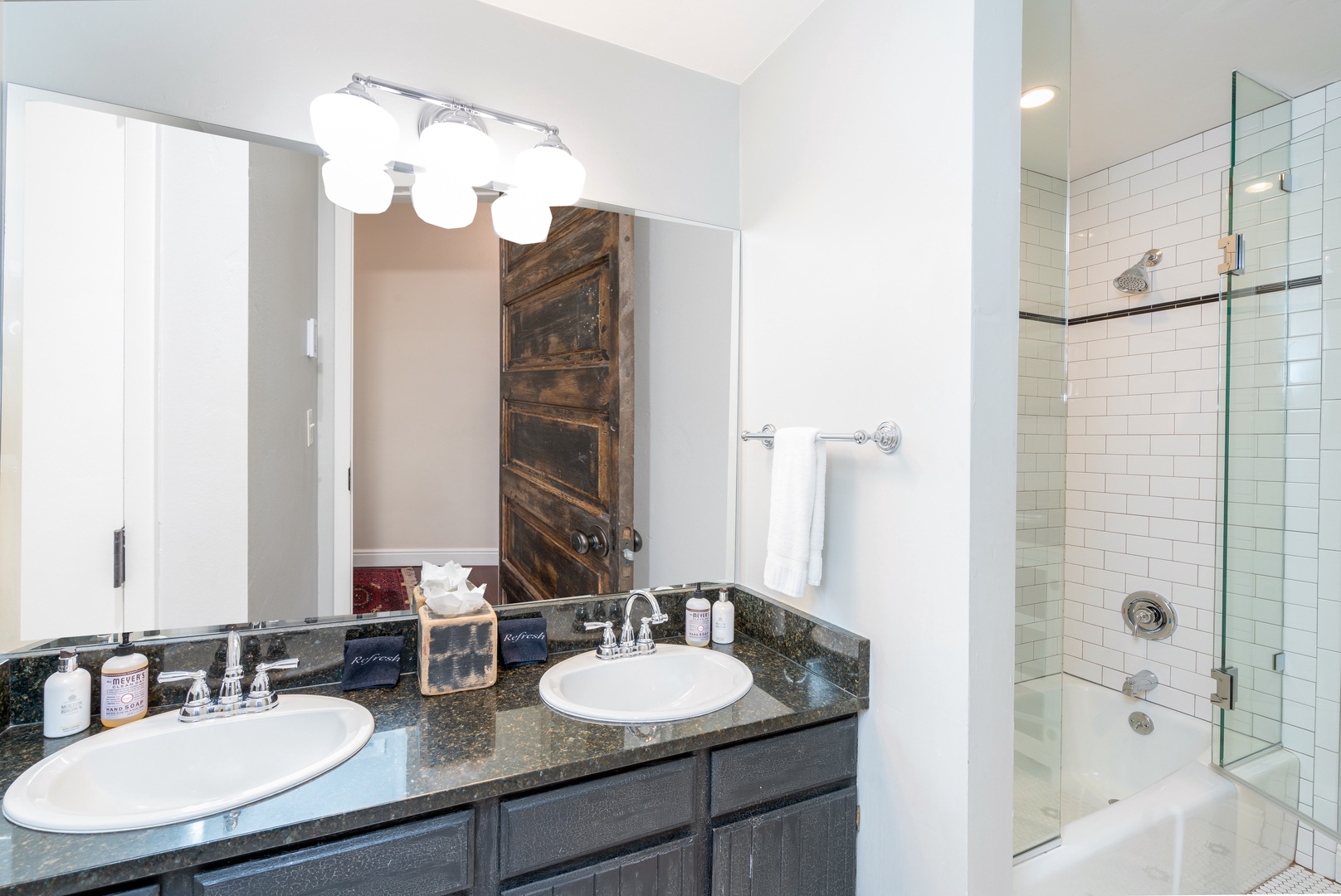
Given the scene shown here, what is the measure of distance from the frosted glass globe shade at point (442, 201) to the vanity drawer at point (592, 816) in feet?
3.91

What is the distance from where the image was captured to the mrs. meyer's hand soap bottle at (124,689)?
108 centimetres

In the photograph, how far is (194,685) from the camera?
1.12 meters

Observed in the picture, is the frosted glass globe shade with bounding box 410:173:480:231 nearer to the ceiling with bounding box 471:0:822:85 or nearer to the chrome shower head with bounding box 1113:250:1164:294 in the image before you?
the ceiling with bounding box 471:0:822:85

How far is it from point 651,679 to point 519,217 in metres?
1.15

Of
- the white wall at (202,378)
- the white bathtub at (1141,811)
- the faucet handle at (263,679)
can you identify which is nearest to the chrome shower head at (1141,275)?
the white bathtub at (1141,811)

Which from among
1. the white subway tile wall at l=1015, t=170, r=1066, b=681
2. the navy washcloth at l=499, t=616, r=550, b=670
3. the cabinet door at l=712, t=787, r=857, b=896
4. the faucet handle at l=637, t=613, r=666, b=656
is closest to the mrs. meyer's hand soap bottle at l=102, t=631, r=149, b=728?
the navy washcloth at l=499, t=616, r=550, b=670

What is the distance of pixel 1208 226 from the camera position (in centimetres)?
217

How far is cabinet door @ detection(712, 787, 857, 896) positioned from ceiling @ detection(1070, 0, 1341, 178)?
190 centimetres

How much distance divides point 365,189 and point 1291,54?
95.6 inches

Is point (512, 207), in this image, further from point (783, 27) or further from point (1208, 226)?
point (1208, 226)

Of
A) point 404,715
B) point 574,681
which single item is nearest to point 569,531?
point 574,681

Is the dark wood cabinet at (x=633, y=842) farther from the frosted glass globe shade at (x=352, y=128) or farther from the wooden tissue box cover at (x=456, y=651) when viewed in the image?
the frosted glass globe shade at (x=352, y=128)

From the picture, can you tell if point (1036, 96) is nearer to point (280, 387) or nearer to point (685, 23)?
point (685, 23)

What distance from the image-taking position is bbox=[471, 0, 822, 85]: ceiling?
143cm
